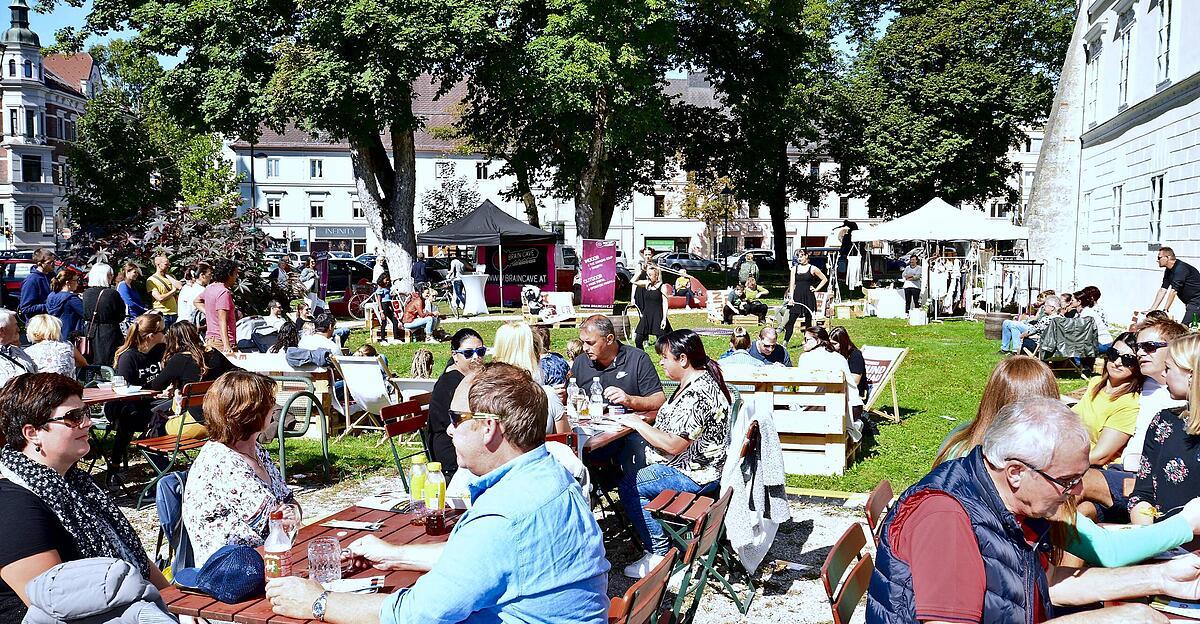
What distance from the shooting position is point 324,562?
11.5 feet

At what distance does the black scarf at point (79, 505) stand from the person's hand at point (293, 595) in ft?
2.30

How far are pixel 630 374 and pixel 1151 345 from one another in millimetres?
3359

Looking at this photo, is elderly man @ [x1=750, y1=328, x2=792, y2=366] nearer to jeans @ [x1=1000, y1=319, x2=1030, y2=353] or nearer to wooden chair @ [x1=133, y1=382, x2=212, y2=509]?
wooden chair @ [x1=133, y1=382, x2=212, y2=509]

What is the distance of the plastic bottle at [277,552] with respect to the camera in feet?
11.4

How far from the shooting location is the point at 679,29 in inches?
1304

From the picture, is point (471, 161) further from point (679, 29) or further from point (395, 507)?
point (395, 507)

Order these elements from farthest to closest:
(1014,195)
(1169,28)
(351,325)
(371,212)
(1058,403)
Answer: (1014,195) → (371,212) → (351,325) → (1169,28) → (1058,403)

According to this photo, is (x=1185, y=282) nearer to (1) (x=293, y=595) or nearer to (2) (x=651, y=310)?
(2) (x=651, y=310)

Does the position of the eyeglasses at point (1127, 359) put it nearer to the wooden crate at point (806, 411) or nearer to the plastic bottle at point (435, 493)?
the wooden crate at point (806, 411)

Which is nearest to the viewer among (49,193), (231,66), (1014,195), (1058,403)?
(1058,403)

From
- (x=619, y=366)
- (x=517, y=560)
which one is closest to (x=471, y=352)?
(x=619, y=366)

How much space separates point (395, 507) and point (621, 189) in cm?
3148

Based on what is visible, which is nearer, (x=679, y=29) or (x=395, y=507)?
(x=395, y=507)

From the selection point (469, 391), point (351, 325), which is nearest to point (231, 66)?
point (351, 325)
